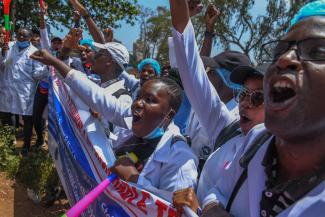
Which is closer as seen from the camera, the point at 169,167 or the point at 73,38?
the point at 169,167

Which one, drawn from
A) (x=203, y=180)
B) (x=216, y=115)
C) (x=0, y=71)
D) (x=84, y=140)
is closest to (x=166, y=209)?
(x=203, y=180)

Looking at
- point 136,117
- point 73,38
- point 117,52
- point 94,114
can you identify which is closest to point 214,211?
point 136,117

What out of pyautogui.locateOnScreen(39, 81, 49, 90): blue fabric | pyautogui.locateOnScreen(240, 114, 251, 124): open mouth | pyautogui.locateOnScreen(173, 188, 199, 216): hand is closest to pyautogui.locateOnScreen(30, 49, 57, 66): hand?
pyautogui.locateOnScreen(240, 114, 251, 124): open mouth

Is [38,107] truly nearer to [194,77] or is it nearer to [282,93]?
[194,77]

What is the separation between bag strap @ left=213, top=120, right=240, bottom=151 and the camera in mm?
1988


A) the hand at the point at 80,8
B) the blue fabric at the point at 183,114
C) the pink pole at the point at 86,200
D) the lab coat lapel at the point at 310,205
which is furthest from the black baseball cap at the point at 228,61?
the hand at the point at 80,8

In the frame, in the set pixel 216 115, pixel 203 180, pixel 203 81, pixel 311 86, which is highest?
pixel 311 86

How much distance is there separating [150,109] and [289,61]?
130cm

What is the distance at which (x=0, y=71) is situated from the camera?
254 inches

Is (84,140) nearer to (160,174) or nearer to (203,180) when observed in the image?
(160,174)

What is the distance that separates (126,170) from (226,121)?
59 cm

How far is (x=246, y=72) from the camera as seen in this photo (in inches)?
77.2

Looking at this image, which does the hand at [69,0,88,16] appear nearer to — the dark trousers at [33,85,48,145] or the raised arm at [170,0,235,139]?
the dark trousers at [33,85,48,145]

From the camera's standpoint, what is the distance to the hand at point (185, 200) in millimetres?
1489
